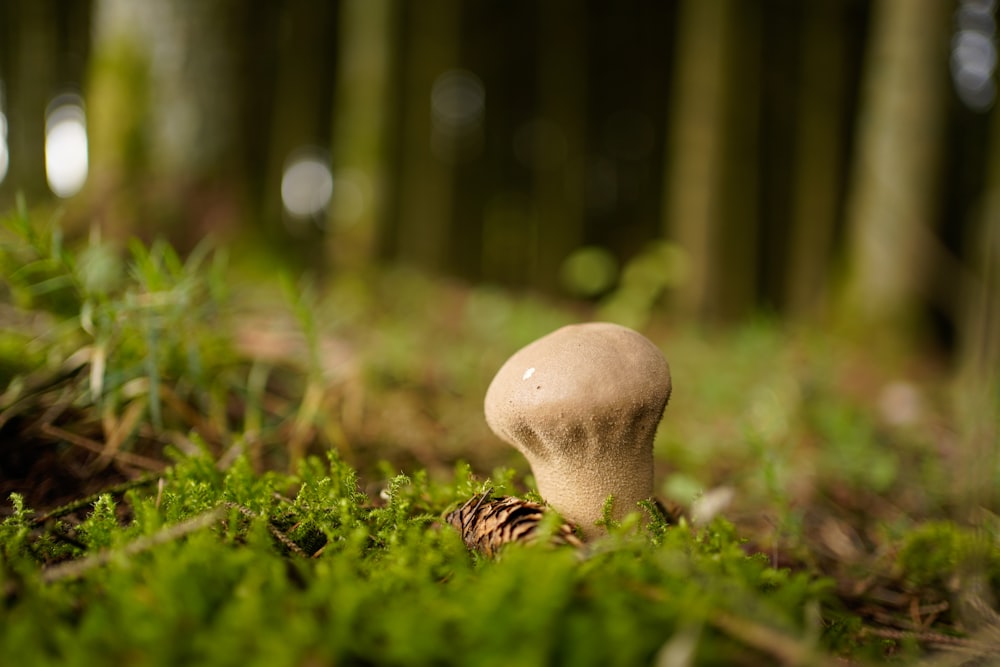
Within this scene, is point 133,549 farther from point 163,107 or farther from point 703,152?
point 703,152

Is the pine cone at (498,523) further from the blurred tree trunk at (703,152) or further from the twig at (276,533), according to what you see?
the blurred tree trunk at (703,152)

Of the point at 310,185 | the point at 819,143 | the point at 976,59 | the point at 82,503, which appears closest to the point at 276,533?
the point at 82,503

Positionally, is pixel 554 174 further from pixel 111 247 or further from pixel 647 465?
pixel 647 465

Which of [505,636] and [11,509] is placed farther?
[11,509]

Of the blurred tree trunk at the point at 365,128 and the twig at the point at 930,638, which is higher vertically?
the blurred tree trunk at the point at 365,128

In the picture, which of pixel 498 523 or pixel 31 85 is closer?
pixel 498 523

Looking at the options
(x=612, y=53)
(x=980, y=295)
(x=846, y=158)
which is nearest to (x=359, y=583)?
(x=980, y=295)

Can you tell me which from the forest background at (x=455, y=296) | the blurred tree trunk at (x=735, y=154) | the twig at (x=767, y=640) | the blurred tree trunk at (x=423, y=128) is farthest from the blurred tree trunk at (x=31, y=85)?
the twig at (x=767, y=640)
